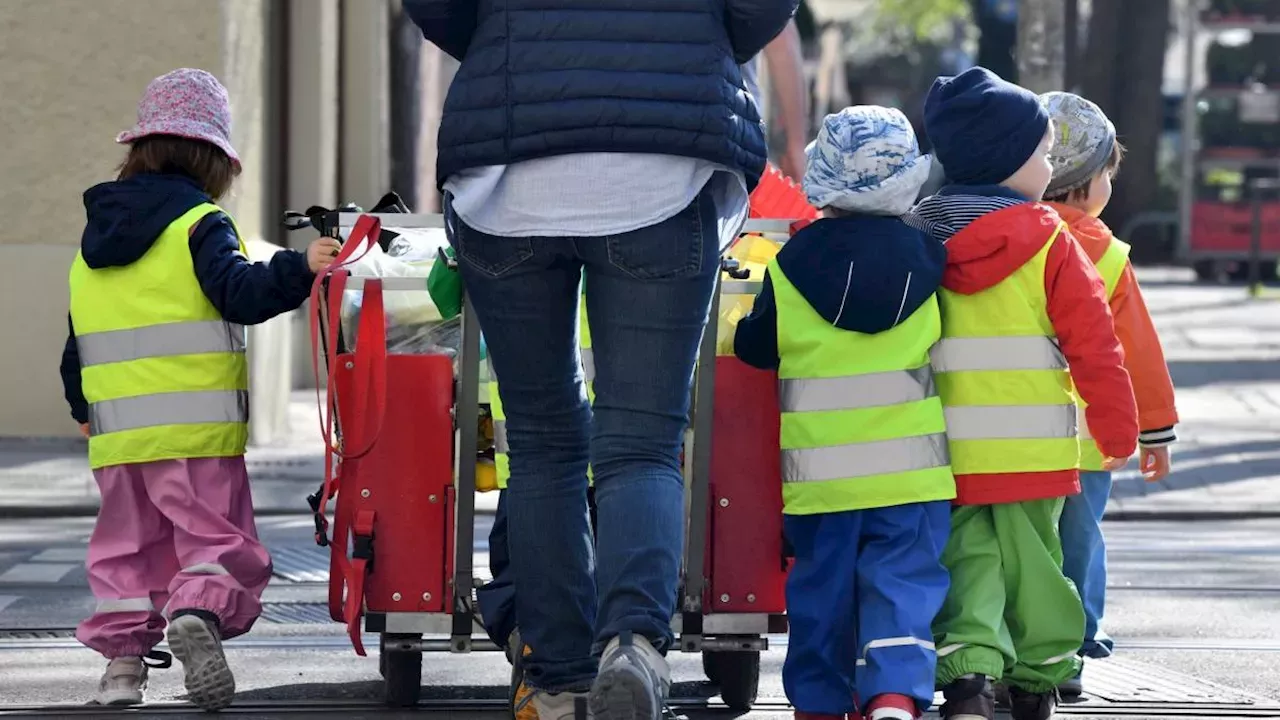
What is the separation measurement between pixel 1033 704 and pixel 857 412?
78cm

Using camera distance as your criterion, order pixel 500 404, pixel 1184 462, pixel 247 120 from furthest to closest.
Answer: pixel 247 120
pixel 1184 462
pixel 500 404

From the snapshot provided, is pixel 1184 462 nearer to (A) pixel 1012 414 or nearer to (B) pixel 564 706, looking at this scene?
(A) pixel 1012 414

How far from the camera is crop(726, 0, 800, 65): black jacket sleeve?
164 inches

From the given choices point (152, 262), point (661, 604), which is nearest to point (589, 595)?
point (661, 604)

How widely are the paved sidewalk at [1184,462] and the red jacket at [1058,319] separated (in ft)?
9.95

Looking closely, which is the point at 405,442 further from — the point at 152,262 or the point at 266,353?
the point at 266,353

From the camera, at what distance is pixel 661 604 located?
4.22 metres

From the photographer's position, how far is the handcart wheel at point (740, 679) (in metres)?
5.38

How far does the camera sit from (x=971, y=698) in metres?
4.68

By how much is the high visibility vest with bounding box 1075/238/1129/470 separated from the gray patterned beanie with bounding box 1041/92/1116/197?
0.23 m

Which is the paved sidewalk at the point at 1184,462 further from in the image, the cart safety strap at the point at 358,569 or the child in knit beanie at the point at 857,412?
the child in knit beanie at the point at 857,412

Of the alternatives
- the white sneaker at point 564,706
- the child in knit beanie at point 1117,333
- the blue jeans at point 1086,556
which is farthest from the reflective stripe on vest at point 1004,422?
the white sneaker at point 564,706

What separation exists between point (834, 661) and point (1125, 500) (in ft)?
18.0

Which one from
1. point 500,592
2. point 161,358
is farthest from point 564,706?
point 161,358
